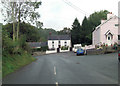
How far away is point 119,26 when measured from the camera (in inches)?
1873

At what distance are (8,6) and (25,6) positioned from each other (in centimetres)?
394

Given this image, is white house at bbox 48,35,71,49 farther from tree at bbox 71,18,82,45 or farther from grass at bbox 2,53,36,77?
grass at bbox 2,53,36,77

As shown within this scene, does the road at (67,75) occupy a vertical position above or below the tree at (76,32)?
below

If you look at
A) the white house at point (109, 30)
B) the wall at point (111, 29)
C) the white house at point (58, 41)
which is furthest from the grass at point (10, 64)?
the white house at point (58, 41)

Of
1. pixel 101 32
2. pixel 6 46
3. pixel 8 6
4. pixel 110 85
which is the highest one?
pixel 8 6

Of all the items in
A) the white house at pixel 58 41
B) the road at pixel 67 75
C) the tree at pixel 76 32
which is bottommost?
A: the road at pixel 67 75

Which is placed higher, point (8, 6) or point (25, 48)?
point (8, 6)

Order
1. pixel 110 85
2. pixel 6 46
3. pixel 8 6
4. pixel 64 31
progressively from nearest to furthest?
pixel 110 85 < pixel 6 46 < pixel 8 6 < pixel 64 31

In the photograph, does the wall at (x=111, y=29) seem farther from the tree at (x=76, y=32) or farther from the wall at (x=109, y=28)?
the tree at (x=76, y=32)

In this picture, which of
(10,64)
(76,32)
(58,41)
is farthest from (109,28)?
(58,41)

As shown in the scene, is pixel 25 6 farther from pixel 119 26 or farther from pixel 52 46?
pixel 52 46

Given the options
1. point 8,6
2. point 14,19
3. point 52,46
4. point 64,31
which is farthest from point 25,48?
point 64,31

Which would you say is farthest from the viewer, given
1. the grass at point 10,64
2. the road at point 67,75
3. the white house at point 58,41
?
the white house at point 58,41

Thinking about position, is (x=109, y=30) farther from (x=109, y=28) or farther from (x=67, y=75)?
(x=67, y=75)
